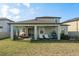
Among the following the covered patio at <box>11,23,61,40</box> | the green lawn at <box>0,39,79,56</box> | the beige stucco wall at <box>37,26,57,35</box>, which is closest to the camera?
the green lawn at <box>0,39,79,56</box>

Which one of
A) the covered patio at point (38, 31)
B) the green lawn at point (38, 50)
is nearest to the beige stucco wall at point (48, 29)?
the covered patio at point (38, 31)

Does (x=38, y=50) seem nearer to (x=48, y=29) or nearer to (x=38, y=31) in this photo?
(x=38, y=31)

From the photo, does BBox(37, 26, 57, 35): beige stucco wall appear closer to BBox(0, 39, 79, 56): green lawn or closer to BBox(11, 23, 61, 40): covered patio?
BBox(11, 23, 61, 40): covered patio

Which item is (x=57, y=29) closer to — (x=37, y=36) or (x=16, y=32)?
(x=37, y=36)

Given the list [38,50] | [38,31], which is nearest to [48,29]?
[38,31]

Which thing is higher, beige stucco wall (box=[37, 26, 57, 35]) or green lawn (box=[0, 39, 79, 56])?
beige stucco wall (box=[37, 26, 57, 35])

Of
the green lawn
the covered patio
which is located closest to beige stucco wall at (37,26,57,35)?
the covered patio

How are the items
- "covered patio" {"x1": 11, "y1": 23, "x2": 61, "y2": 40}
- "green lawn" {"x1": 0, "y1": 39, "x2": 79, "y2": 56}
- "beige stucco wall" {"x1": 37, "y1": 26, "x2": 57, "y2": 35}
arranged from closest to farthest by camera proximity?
"green lawn" {"x1": 0, "y1": 39, "x2": 79, "y2": 56}
"covered patio" {"x1": 11, "y1": 23, "x2": 61, "y2": 40}
"beige stucco wall" {"x1": 37, "y1": 26, "x2": 57, "y2": 35}

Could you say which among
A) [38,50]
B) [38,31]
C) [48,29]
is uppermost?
[48,29]

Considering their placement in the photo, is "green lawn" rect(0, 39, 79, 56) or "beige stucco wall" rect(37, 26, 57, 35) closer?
"green lawn" rect(0, 39, 79, 56)

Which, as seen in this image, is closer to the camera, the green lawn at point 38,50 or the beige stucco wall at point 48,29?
the green lawn at point 38,50

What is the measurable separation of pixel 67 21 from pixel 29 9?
7706 millimetres

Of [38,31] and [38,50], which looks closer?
[38,50]

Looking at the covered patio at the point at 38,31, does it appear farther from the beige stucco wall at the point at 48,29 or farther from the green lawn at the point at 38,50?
the green lawn at the point at 38,50
